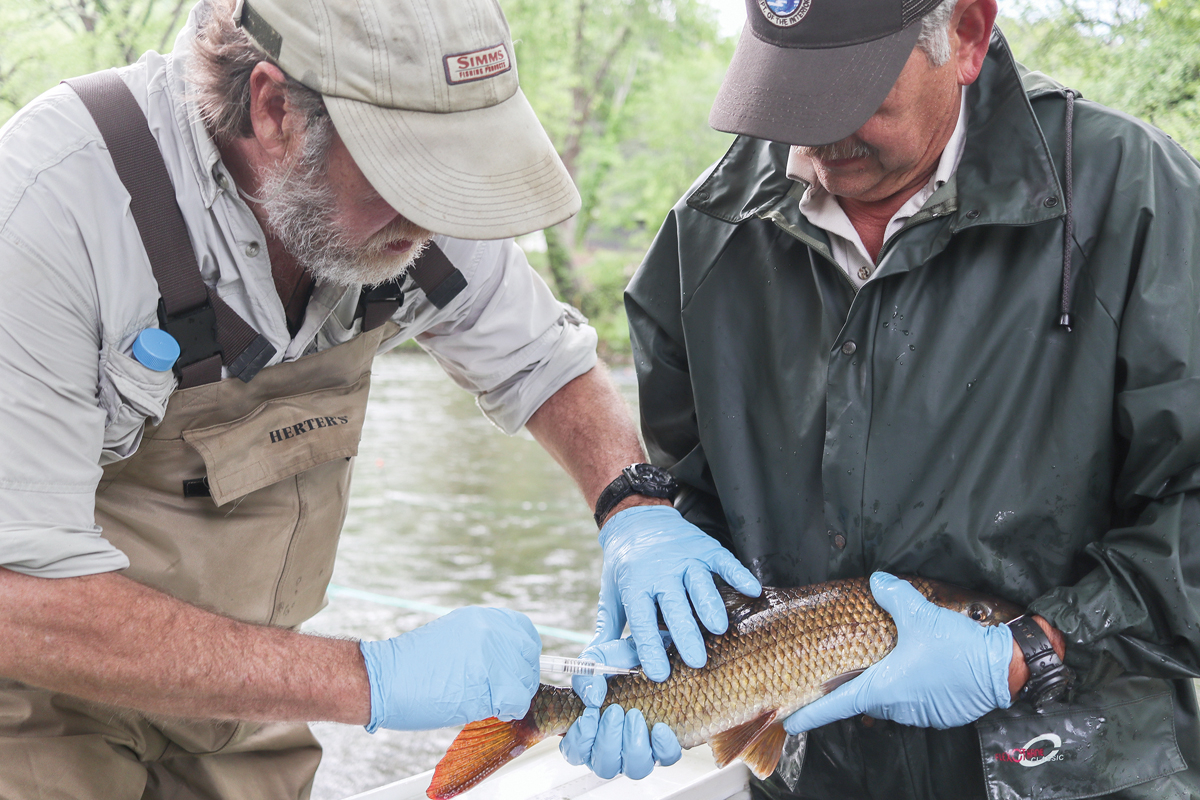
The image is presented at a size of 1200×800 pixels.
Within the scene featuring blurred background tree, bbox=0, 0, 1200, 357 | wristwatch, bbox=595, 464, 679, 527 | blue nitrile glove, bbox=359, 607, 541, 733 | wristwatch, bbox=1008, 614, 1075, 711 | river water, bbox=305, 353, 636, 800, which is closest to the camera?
wristwatch, bbox=1008, 614, 1075, 711

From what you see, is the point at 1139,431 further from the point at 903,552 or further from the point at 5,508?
the point at 5,508

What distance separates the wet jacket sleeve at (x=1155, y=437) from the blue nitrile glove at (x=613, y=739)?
83cm

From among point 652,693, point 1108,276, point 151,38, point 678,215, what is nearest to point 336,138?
point 678,215

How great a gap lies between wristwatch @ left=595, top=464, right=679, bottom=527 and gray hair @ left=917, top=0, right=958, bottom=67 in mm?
1127

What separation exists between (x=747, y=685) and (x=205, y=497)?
1.24 m

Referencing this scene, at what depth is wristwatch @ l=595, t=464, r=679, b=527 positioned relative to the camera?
2369 millimetres

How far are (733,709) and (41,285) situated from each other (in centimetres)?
158

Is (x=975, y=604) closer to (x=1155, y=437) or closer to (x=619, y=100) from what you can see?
(x=1155, y=437)

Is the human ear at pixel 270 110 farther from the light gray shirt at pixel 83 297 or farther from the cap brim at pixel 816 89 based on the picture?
the cap brim at pixel 816 89

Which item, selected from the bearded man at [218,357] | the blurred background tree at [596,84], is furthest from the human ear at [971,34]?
the blurred background tree at [596,84]

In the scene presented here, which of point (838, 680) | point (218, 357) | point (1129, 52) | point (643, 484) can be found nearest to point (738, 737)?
point (838, 680)

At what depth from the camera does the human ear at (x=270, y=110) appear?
183cm

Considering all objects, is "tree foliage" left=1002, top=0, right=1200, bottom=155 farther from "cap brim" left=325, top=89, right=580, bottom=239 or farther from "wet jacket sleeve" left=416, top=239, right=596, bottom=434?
"cap brim" left=325, top=89, right=580, bottom=239

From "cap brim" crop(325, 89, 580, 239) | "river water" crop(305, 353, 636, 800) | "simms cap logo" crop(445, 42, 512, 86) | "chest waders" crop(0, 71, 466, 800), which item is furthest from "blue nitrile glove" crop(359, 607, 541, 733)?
"river water" crop(305, 353, 636, 800)
